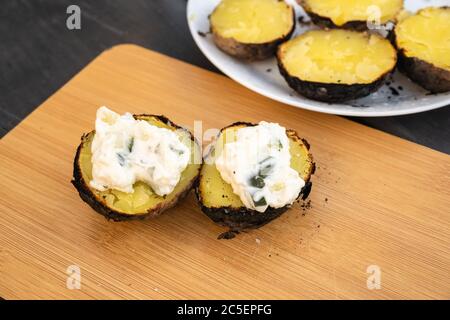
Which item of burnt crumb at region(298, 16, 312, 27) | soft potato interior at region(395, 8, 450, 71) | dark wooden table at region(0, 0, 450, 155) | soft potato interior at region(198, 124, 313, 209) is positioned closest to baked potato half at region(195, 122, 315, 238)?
soft potato interior at region(198, 124, 313, 209)

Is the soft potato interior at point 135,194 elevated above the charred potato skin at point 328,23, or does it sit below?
below

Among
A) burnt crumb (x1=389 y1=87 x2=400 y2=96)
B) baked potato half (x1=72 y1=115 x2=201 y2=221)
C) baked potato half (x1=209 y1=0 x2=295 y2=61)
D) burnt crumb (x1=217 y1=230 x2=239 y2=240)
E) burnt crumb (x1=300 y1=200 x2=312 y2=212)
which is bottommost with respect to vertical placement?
burnt crumb (x1=217 y1=230 x2=239 y2=240)

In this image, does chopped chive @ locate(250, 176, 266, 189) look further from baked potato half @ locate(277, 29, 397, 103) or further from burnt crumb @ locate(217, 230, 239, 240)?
baked potato half @ locate(277, 29, 397, 103)

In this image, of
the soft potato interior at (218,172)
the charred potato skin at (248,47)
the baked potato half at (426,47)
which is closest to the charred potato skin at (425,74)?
the baked potato half at (426,47)

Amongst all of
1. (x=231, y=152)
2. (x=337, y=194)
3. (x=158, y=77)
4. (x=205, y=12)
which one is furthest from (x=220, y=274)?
(x=205, y=12)

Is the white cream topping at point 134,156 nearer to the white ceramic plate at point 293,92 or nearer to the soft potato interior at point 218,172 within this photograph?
the soft potato interior at point 218,172

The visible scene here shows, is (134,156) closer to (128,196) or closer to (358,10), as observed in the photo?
(128,196)
